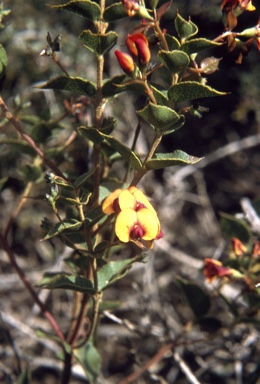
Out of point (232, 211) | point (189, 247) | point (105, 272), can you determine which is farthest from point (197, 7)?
point (105, 272)

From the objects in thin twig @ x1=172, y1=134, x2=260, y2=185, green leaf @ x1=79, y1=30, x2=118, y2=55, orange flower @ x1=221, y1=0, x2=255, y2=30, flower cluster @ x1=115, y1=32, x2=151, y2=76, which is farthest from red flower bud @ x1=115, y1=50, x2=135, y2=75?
thin twig @ x1=172, y1=134, x2=260, y2=185

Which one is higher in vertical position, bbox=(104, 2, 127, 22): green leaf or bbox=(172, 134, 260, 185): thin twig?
bbox=(104, 2, 127, 22): green leaf

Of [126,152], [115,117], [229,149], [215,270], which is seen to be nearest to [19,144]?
[115,117]

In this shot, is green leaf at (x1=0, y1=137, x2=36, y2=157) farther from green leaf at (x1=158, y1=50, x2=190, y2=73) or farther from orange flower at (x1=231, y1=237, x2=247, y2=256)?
orange flower at (x1=231, y1=237, x2=247, y2=256)

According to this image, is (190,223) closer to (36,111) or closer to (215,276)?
(36,111)

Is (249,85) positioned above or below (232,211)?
above

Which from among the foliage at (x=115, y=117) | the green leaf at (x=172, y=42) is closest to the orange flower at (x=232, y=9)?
the foliage at (x=115, y=117)

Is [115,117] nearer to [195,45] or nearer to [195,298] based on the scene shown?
[195,45]
